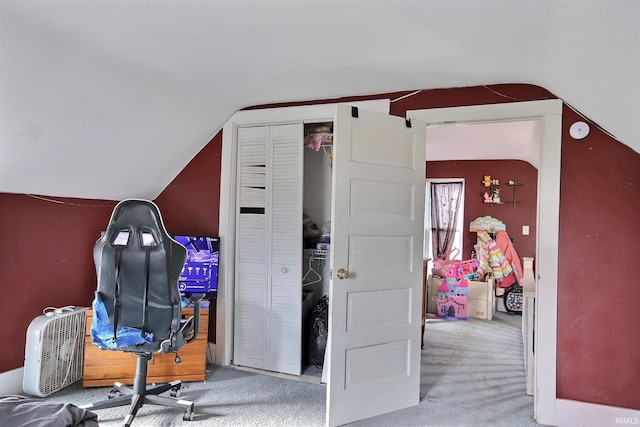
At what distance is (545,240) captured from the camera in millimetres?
2525

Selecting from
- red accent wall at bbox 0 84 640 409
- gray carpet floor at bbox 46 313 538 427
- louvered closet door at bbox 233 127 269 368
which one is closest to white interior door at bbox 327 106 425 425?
gray carpet floor at bbox 46 313 538 427

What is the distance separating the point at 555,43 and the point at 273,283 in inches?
95.3

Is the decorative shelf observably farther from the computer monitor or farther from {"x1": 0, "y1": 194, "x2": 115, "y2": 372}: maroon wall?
{"x1": 0, "y1": 194, "x2": 115, "y2": 372}: maroon wall

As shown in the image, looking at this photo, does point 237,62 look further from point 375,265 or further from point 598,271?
point 598,271

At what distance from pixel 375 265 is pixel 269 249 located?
3.32ft

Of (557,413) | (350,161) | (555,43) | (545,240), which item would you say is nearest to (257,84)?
(350,161)

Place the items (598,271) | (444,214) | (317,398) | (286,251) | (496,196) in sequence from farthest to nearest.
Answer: (444,214) → (496,196) → (286,251) → (317,398) → (598,271)

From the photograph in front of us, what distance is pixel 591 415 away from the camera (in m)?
2.43

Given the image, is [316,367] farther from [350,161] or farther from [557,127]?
[557,127]

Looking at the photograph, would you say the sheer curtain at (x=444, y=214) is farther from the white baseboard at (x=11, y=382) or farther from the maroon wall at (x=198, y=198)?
the white baseboard at (x=11, y=382)

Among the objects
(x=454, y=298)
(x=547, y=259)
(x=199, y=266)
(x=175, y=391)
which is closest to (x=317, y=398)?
(x=175, y=391)

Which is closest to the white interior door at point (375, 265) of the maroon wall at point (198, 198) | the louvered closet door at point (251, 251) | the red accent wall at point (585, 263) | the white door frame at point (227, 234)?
the red accent wall at point (585, 263)

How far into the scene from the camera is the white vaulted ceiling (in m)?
1.68

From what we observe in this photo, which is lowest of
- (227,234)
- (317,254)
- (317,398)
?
(317,398)
